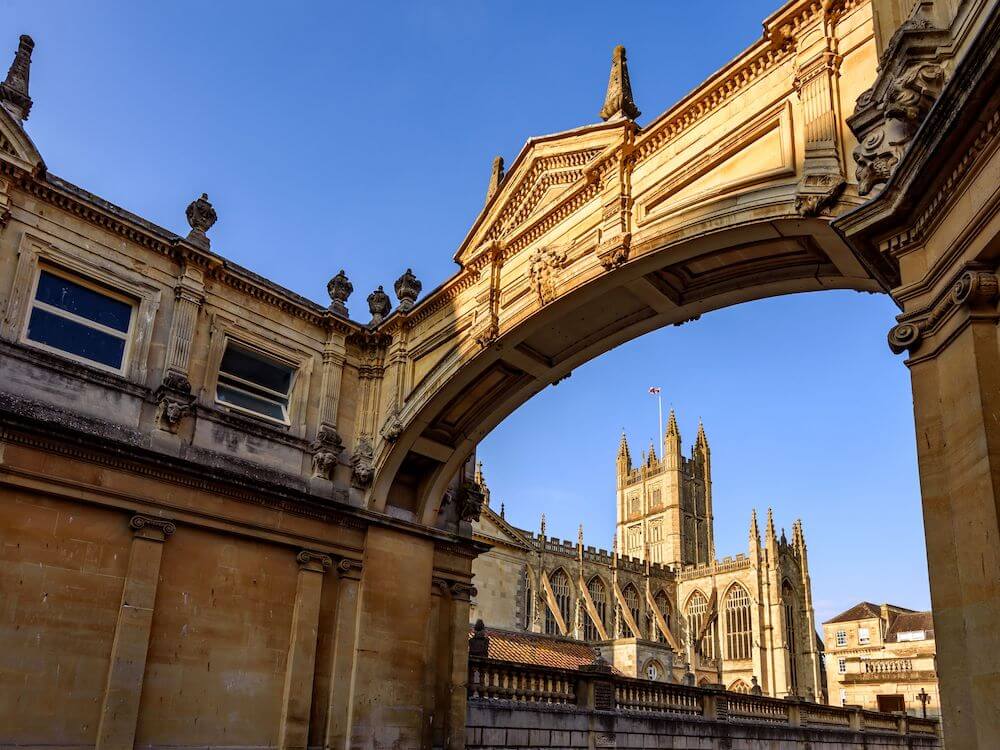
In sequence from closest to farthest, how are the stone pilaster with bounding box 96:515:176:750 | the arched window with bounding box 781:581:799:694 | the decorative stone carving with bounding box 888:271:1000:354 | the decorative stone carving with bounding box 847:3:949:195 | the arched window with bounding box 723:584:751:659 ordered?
the decorative stone carving with bounding box 888:271:1000:354 → the decorative stone carving with bounding box 847:3:949:195 → the stone pilaster with bounding box 96:515:176:750 → the arched window with bounding box 781:581:799:694 → the arched window with bounding box 723:584:751:659

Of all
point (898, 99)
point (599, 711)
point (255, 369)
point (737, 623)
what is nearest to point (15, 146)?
point (255, 369)

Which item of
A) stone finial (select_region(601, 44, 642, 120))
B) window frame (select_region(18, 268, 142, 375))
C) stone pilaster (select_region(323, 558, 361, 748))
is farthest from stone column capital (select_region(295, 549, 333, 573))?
stone finial (select_region(601, 44, 642, 120))

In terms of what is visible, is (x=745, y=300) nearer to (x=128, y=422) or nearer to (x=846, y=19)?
(x=846, y=19)

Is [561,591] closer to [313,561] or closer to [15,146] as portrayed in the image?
[313,561]

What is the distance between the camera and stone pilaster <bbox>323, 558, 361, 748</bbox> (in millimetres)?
13516

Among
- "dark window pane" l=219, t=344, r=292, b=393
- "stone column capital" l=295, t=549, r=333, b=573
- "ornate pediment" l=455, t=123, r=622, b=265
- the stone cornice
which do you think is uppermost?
"ornate pediment" l=455, t=123, r=622, b=265

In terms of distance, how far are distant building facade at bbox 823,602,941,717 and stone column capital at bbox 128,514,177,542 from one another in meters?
30.4

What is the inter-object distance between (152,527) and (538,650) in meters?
18.5

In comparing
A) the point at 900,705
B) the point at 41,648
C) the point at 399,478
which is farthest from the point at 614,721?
the point at 900,705

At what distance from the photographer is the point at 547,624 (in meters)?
62.2

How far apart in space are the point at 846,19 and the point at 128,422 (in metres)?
11.0

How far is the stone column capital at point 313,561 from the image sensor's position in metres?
14.0

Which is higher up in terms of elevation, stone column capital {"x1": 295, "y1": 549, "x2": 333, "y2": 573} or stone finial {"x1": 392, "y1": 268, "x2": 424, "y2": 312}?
stone finial {"x1": 392, "y1": 268, "x2": 424, "y2": 312}

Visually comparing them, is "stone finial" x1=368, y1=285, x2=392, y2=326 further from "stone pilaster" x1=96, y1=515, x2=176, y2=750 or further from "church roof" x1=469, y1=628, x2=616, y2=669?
"church roof" x1=469, y1=628, x2=616, y2=669
